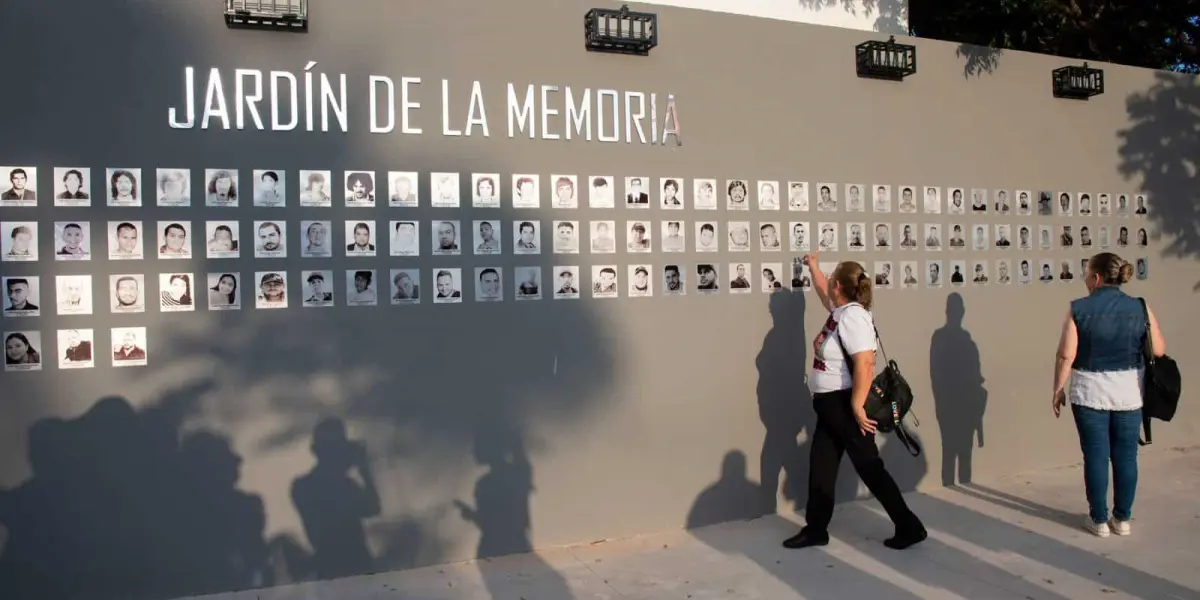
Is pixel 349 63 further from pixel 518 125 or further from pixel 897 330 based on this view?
pixel 897 330

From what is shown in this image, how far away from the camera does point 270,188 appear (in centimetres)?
465

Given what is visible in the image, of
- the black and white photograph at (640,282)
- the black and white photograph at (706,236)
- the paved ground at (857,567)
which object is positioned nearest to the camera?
the paved ground at (857,567)

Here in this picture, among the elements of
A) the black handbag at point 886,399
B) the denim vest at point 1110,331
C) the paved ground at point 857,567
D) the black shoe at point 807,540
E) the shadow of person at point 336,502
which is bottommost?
the paved ground at point 857,567

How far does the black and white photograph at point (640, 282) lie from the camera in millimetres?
5457

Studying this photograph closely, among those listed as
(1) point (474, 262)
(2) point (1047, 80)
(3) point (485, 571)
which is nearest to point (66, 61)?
(1) point (474, 262)

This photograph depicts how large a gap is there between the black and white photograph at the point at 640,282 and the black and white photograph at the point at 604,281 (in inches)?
4.0

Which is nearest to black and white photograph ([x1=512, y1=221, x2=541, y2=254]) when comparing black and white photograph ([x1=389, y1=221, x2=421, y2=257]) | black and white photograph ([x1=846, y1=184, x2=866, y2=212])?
black and white photograph ([x1=389, y1=221, x2=421, y2=257])

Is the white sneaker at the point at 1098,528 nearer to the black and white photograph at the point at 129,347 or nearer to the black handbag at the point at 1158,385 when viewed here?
the black handbag at the point at 1158,385

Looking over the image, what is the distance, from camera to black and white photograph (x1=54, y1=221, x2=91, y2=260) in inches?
170

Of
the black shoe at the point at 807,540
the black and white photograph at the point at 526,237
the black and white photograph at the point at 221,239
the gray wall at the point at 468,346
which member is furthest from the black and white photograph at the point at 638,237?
the black and white photograph at the point at 221,239

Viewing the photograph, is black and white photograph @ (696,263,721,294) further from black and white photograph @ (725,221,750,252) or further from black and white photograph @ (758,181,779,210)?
black and white photograph @ (758,181,779,210)

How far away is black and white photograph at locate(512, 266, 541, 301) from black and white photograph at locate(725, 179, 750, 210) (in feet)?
4.51

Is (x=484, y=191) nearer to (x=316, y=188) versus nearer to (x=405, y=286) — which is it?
(x=405, y=286)

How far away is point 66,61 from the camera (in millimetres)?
4363
